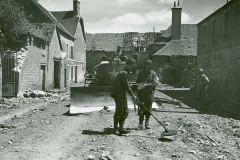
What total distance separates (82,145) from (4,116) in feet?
19.7

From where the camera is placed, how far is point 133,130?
8016 millimetres

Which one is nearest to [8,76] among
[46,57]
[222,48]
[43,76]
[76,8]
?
[43,76]

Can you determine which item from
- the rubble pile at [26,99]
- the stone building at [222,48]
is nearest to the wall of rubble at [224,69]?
the stone building at [222,48]

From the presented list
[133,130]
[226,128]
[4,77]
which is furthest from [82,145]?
[4,77]

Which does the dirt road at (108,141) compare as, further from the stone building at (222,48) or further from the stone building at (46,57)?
the stone building at (222,48)

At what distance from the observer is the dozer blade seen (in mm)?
11141

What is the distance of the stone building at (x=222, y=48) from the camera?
1788cm

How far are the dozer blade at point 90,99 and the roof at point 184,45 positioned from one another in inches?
1235

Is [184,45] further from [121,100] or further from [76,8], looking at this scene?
[121,100]

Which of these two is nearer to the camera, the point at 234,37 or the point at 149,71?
the point at 149,71

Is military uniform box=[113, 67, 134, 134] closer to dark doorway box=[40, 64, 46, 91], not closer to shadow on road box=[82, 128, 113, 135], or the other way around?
shadow on road box=[82, 128, 113, 135]

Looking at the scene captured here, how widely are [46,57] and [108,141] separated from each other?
16.3 m

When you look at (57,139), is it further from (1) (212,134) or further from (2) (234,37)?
(2) (234,37)

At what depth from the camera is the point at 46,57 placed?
2167 cm
